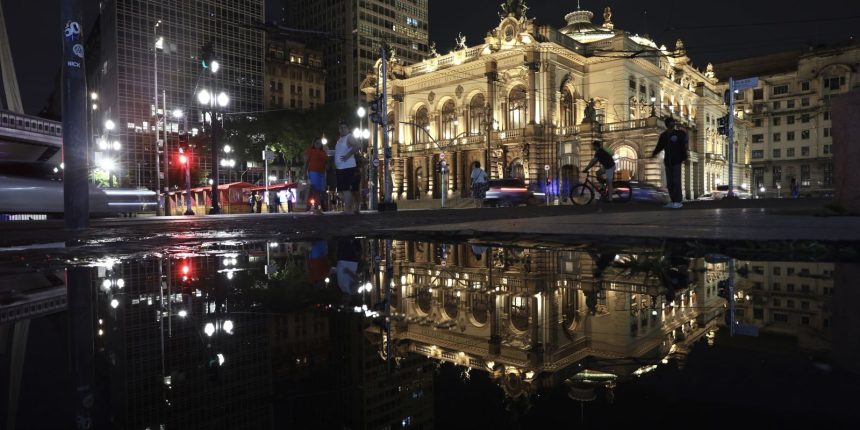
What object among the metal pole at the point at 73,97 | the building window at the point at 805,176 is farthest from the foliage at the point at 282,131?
the building window at the point at 805,176

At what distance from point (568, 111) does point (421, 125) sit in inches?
538

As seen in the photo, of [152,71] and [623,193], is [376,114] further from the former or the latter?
[152,71]

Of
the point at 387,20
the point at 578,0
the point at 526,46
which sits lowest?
the point at 526,46

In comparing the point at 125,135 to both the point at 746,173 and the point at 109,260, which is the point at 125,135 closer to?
the point at 109,260

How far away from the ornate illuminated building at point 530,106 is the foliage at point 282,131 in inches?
240

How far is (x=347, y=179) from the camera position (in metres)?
11.9

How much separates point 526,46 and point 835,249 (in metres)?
39.3

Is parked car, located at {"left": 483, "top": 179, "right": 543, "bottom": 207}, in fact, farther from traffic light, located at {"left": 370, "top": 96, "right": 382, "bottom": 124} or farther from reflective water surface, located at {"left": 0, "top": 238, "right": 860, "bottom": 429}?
reflective water surface, located at {"left": 0, "top": 238, "right": 860, "bottom": 429}

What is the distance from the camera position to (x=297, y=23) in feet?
375

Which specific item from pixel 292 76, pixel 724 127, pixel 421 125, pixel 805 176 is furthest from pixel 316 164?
pixel 805 176

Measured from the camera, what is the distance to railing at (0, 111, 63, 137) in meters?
13.3

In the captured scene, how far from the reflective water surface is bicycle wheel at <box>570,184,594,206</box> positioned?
544 inches

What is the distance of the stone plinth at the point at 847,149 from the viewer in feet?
18.1

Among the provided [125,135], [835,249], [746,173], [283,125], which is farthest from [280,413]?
[746,173]
